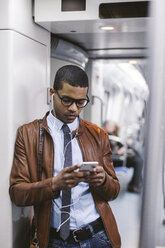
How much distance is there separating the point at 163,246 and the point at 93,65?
3917 mm

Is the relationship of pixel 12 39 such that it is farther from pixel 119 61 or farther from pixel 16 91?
pixel 119 61

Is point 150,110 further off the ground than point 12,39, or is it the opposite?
point 12,39

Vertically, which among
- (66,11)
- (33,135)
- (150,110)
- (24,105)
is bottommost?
(33,135)

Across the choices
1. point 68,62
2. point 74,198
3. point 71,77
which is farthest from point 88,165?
point 68,62

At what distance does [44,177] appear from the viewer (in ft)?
6.28

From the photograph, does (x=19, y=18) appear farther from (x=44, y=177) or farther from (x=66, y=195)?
(x=66, y=195)

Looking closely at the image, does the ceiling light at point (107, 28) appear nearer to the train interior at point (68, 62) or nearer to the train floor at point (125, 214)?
the train interior at point (68, 62)

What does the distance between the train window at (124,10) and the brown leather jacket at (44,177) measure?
2.88 feet

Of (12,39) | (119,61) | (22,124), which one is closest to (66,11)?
(12,39)

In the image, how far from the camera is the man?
6.04ft

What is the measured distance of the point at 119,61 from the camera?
4.59 m

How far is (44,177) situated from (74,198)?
24 cm

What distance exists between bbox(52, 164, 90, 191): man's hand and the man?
0.28 ft

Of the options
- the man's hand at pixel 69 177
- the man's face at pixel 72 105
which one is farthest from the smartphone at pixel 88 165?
the man's face at pixel 72 105
